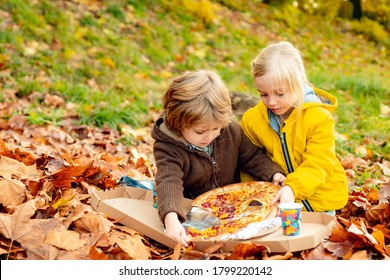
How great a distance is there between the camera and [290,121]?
9.18 ft

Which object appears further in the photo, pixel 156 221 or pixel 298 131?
pixel 298 131

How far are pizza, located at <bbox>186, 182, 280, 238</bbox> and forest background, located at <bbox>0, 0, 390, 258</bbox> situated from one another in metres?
0.76

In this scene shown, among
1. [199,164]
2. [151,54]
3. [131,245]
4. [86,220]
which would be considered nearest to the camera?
[131,245]

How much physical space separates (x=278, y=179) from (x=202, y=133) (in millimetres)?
495

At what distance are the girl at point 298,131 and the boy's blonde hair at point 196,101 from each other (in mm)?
227

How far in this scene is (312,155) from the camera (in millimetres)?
2750

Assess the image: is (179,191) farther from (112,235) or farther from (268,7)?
(268,7)

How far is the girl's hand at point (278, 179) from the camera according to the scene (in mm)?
2834

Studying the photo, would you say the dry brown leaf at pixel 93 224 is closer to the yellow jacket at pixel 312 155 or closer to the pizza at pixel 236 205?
the pizza at pixel 236 205

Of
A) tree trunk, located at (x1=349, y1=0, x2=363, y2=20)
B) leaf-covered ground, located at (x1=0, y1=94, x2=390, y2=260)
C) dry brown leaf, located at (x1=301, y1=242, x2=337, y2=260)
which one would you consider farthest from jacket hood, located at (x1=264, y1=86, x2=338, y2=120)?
tree trunk, located at (x1=349, y1=0, x2=363, y2=20)

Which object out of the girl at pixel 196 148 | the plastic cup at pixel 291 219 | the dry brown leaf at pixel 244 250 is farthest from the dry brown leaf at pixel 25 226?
the plastic cup at pixel 291 219

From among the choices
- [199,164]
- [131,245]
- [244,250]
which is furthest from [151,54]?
[244,250]

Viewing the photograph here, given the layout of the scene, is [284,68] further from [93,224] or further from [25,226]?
[25,226]

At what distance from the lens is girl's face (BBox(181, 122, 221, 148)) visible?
104 inches
